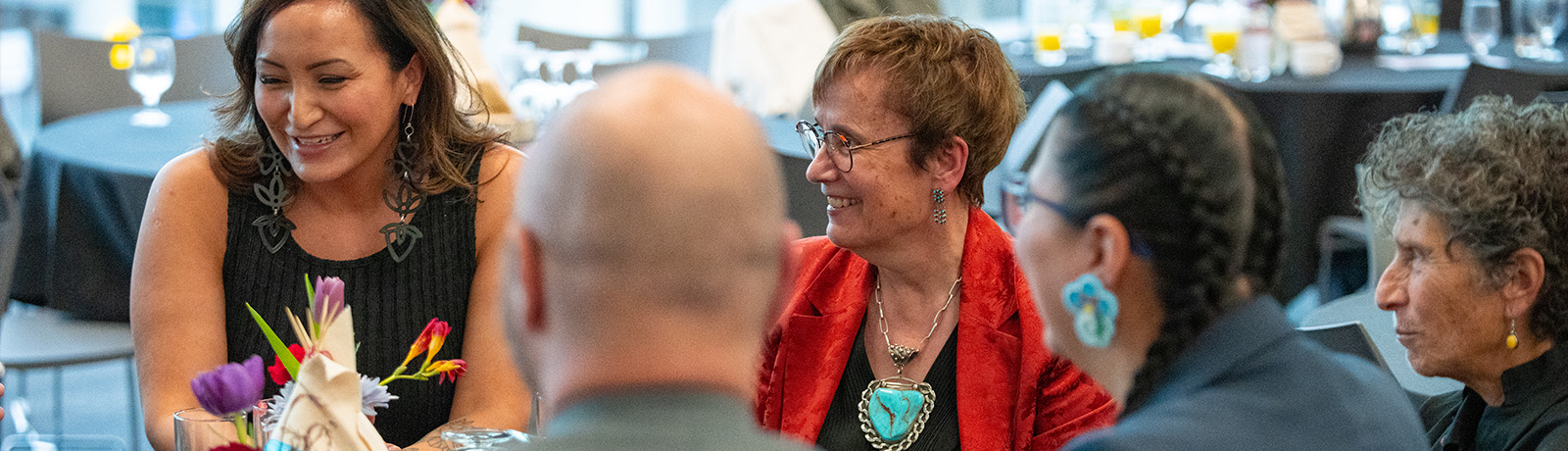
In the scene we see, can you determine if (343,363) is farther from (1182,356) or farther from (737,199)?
(1182,356)

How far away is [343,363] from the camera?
124 centimetres

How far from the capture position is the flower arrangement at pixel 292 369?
3.75ft

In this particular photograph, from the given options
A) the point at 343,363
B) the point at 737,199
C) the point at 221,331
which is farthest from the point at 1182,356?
the point at 221,331

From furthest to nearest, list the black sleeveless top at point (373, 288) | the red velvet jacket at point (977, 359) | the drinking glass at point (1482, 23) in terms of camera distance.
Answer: the drinking glass at point (1482, 23) < the black sleeveless top at point (373, 288) < the red velvet jacket at point (977, 359)

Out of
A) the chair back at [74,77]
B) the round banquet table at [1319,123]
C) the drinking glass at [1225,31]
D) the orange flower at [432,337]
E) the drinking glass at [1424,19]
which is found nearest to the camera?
the orange flower at [432,337]

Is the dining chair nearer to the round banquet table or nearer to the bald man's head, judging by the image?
the bald man's head

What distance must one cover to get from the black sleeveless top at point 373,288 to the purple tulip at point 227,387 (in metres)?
0.77

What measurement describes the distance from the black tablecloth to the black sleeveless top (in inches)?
47.1

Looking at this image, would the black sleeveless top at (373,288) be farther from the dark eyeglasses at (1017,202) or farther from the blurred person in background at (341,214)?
the dark eyeglasses at (1017,202)

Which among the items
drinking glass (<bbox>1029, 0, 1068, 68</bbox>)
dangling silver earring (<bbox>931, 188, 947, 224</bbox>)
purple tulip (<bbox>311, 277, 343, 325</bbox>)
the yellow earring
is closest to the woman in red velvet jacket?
dangling silver earring (<bbox>931, 188, 947, 224</bbox>)

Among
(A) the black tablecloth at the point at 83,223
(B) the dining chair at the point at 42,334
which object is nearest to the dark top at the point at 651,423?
(B) the dining chair at the point at 42,334

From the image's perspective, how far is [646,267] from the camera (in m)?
0.78

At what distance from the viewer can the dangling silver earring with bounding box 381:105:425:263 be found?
6.48ft

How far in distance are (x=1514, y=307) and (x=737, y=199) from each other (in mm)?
1105
